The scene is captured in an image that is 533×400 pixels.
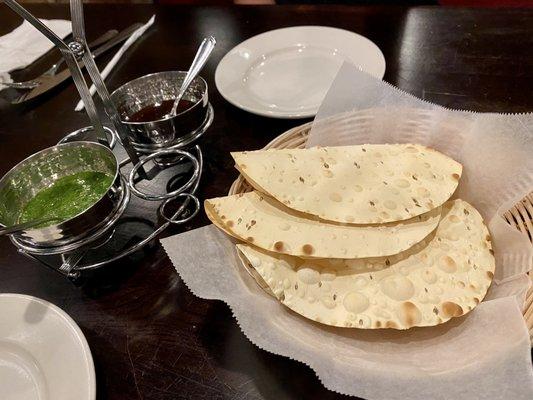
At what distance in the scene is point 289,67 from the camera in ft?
4.89

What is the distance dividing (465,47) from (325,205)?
3.27ft

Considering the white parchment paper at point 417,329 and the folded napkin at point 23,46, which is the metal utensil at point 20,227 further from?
the folded napkin at point 23,46

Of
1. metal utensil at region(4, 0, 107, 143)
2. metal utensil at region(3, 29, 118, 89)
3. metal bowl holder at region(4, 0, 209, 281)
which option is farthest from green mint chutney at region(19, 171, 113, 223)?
metal utensil at region(3, 29, 118, 89)

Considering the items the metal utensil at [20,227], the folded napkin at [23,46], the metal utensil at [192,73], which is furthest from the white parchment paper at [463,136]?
the folded napkin at [23,46]

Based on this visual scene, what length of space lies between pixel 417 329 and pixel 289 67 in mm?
1047

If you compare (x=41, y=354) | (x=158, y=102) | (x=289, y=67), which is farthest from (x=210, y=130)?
(x=41, y=354)

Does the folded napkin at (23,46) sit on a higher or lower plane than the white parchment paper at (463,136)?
higher

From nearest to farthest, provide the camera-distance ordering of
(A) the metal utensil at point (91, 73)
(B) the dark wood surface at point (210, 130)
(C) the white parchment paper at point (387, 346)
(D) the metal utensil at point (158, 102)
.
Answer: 1. (C) the white parchment paper at point (387, 346)
2. (B) the dark wood surface at point (210, 130)
3. (A) the metal utensil at point (91, 73)
4. (D) the metal utensil at point (158, 102)

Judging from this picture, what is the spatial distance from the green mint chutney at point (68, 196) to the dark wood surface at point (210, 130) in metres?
0.16

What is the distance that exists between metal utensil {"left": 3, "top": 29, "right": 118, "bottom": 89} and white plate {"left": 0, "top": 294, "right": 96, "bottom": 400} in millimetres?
1072

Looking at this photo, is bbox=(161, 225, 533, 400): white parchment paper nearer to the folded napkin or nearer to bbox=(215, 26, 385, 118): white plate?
bbox=(215, 26, 385, 118): white plate

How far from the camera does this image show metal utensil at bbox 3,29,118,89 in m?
1.59

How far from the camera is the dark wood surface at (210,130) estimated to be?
0.75 meters

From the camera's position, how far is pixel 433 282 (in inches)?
30.3
